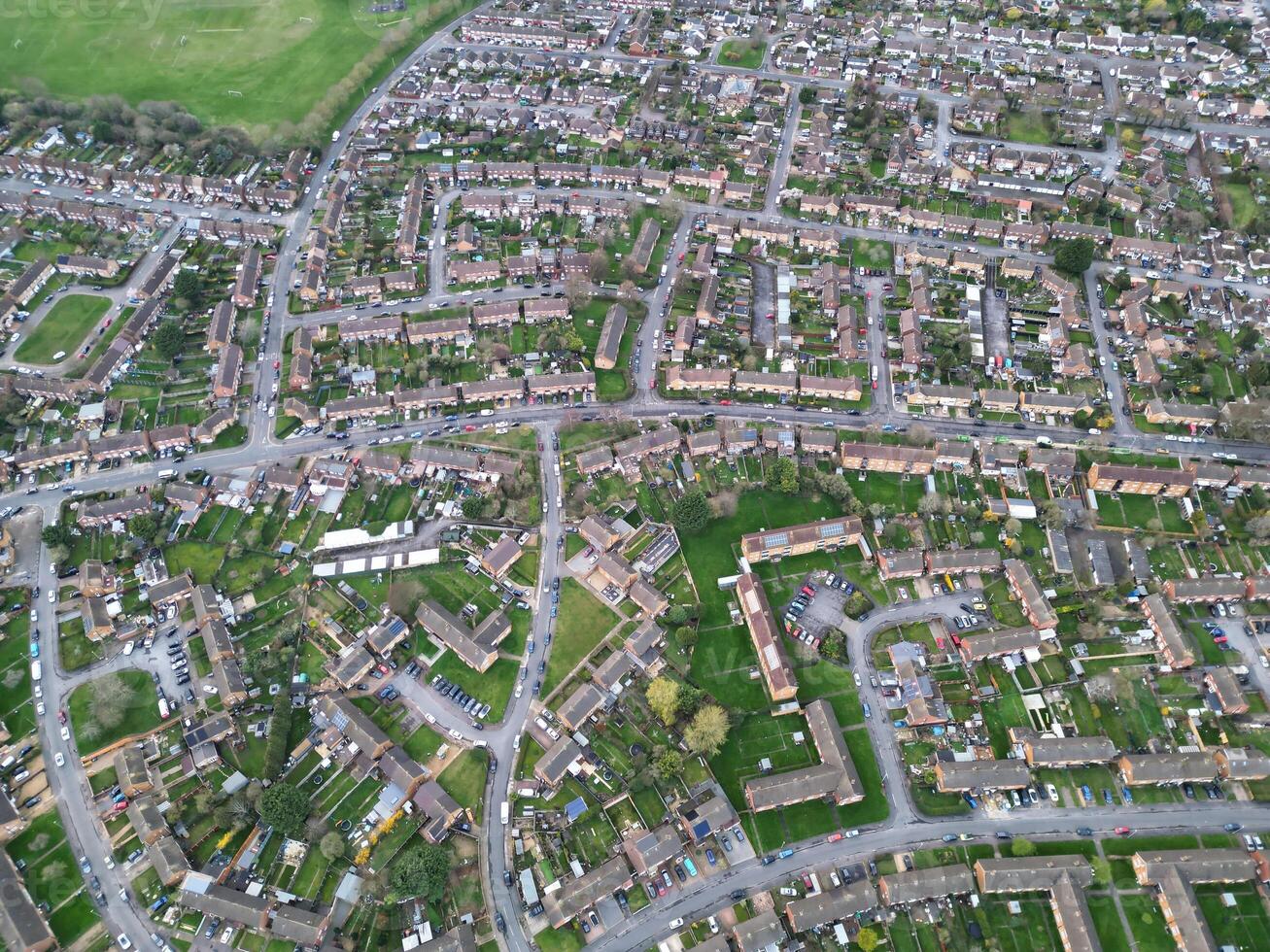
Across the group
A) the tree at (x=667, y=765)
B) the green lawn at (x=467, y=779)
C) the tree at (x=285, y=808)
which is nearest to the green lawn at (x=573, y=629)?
the green lawn at (x=467, y=779)

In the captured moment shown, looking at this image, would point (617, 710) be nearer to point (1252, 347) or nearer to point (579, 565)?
point (579, 565)

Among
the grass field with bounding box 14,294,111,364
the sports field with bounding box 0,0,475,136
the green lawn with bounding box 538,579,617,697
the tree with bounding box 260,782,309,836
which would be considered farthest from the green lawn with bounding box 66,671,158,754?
the sports field with bounding box 0,0,475,136

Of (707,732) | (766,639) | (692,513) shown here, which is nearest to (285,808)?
(707,732)

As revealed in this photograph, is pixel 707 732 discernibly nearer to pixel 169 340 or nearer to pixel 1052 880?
pixel 1052 880

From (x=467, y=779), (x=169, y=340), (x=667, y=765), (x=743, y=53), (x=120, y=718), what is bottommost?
(x=120, y=718)

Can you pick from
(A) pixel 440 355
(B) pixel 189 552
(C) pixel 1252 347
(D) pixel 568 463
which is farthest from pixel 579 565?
(C) pixel 1252 347

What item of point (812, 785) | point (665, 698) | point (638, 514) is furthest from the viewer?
point (638, 514)
